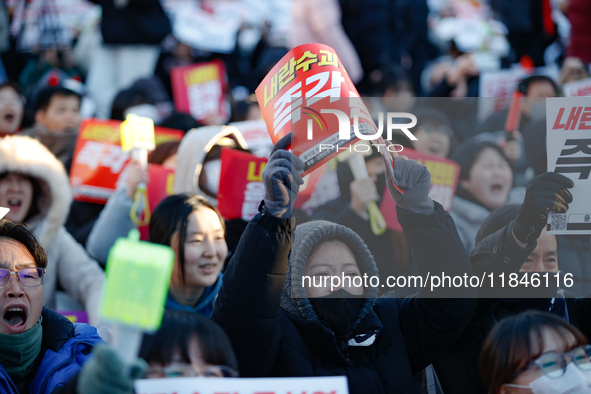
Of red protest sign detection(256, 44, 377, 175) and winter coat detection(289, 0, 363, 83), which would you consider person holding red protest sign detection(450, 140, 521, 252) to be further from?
winter coat detection(289, 0, 363, 83)

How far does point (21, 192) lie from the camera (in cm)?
337

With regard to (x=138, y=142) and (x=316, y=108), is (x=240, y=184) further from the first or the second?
(x=316, y=108)

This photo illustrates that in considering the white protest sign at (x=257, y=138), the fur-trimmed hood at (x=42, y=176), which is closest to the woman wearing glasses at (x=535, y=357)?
the white protest sign at (x=257, y=138)

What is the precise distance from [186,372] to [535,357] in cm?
102

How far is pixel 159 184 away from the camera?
12.4ft

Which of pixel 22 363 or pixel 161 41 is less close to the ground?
pixel 161 41

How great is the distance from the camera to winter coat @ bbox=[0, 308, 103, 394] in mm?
1987

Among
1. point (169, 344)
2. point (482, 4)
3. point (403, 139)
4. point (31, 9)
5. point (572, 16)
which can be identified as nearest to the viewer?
point (169, 344)

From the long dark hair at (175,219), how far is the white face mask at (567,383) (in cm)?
153

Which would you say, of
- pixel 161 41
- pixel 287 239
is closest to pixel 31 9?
pixel 161 41

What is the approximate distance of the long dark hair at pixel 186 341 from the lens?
5.62 feet

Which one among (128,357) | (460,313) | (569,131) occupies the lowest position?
(128,357)

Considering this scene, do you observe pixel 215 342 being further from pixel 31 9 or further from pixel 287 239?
pixel 31 9

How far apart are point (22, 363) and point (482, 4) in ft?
29.6
